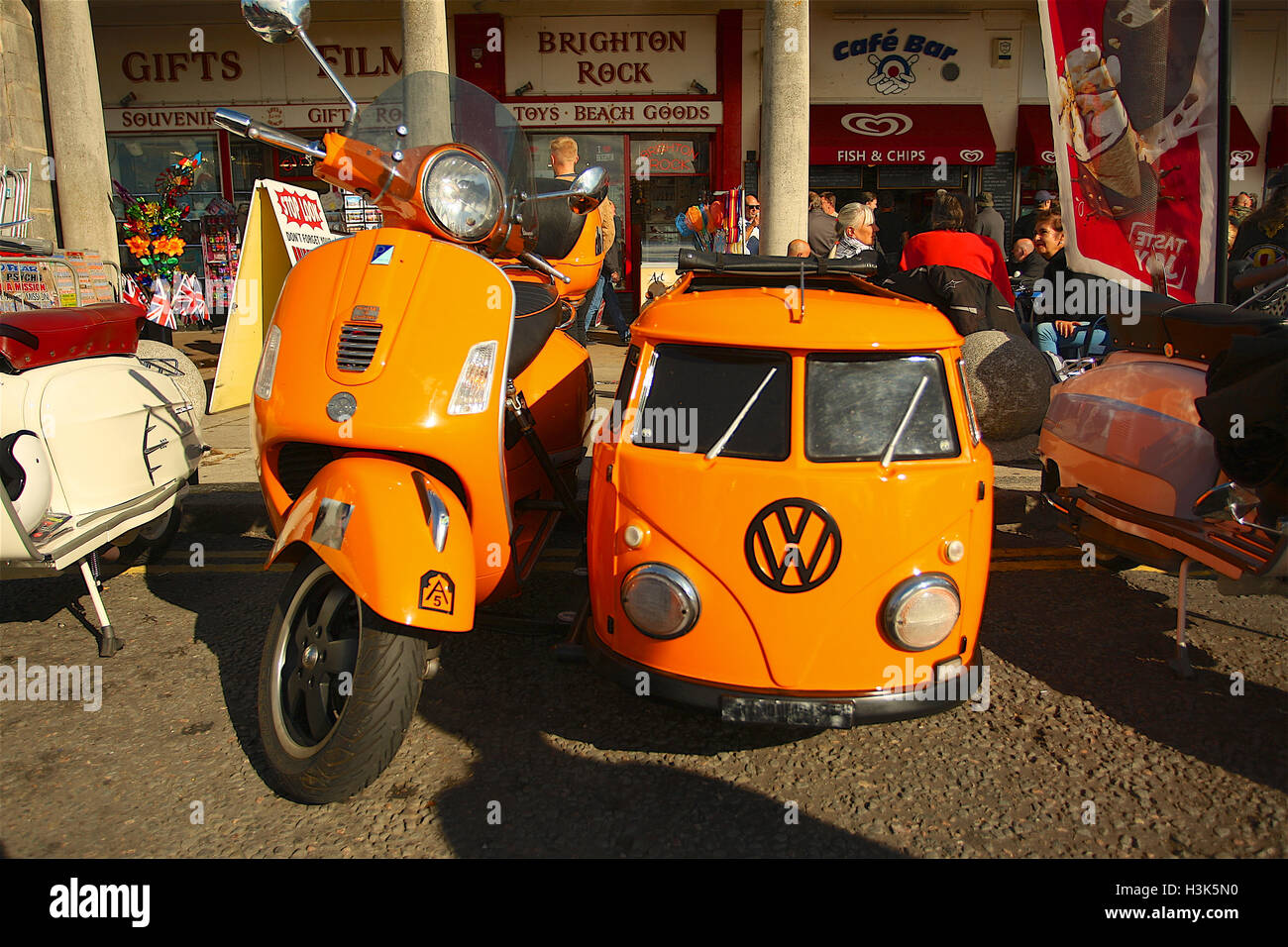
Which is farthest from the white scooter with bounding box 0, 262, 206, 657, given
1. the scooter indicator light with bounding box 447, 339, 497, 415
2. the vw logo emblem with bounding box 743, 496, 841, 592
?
the vw logo emblem with bounding box 743, 496, 841, 592

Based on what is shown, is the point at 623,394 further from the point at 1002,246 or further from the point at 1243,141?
the point at 1243,141

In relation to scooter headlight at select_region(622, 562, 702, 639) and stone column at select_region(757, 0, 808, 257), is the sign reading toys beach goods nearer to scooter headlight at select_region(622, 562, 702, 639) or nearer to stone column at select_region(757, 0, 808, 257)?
stone column at select_region(757, 0, 808, 257)

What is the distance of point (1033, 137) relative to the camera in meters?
15.3

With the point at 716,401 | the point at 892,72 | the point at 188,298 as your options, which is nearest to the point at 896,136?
the point at 892,72

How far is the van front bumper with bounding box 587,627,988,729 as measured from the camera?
2.52m

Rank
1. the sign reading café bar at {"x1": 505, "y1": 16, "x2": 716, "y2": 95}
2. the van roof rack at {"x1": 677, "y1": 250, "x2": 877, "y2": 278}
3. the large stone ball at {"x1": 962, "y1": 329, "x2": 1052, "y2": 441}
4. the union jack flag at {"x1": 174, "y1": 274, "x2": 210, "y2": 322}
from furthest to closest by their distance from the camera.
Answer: the sign reading café bar at {"x1": 505, "y1": 16, "x2": 716, "y2": 95}, the union jack flag at {"x1": 174, "y1": 274, "x2": 210, "y2": 322}, the large stone ball at {"x1": 962, "y1": 329, "x2": 1052, "y2": 441}, the van roof rack at {"x1": 677, "y1": 250, "x2": 877, "y2": 278}

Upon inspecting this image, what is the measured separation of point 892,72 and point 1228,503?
14505mm

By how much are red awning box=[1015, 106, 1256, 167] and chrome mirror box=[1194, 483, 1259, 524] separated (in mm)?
13835

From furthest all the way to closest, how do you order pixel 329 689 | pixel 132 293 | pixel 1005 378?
pixel 132 293, pixel 1005 378, pixel 329 689

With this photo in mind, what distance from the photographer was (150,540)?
14.5 ft

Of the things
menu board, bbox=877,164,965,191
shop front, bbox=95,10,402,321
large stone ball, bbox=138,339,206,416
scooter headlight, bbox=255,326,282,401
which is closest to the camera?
scooter headlight, bbox=255,326,282,401
